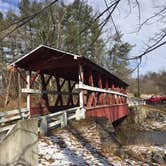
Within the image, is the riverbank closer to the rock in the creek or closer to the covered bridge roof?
the rock in the creek

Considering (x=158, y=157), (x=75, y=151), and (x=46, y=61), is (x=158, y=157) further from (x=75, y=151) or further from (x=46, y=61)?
(x=46, y=61)

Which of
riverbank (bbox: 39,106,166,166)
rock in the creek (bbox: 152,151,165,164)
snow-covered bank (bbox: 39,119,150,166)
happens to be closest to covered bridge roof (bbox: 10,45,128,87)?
riverbank (bbox: 39,106,166,166)

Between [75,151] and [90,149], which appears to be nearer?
[75,151]

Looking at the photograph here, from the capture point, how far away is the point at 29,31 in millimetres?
37781

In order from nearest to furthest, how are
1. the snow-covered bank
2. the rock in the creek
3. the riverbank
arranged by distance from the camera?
the snow-covered bank < the riverbank < the rock in the creek

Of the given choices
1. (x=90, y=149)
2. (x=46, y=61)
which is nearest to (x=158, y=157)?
(x=90, y=149)

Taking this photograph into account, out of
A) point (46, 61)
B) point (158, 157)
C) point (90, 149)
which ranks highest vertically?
point (46, 61)

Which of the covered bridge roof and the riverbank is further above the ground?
the covered bridge roof

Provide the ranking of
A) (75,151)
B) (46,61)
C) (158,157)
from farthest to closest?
(46,61)
(158,157)
(75,151)

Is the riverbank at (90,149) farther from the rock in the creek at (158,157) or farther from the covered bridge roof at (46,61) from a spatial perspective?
the covered bridge roof at (46,61)

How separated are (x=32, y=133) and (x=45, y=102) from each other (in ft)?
44.5

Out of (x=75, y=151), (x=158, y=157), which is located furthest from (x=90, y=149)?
(x=158, y=157)

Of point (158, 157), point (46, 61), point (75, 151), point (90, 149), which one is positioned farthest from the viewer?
point (46, 61)

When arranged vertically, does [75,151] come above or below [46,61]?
below
